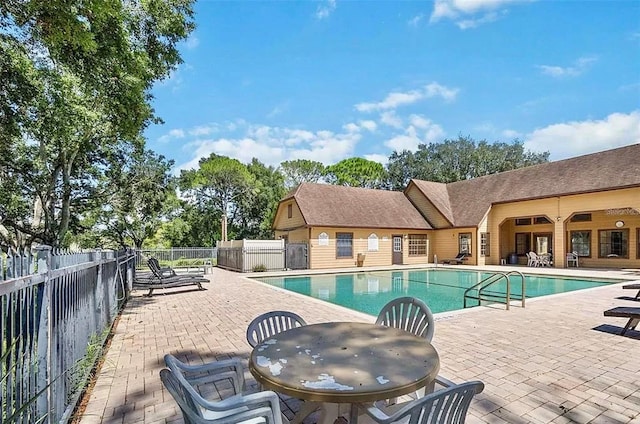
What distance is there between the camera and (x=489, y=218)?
21234 millimetres

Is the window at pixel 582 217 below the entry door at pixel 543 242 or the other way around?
the other way around

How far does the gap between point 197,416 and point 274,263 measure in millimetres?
17582

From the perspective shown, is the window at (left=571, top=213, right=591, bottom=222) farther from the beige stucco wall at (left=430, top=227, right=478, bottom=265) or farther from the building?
the beige stucco wall at (left=430, top=227, right=478, bottom=265)

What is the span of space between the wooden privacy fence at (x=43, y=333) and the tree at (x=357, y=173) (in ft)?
127

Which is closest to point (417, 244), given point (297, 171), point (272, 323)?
point (272, 323)

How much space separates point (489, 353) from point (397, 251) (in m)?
18.2

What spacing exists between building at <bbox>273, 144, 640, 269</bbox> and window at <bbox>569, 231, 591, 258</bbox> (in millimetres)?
59

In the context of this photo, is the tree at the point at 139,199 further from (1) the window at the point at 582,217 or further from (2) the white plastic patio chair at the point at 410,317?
(1) the window at the point at 582,217

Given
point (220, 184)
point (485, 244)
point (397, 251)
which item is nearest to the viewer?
point (485, 244)

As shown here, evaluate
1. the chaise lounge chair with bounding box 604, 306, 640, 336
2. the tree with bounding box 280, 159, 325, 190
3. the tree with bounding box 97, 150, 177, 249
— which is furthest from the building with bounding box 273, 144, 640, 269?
the tree with bounding box 280, 159, 325, 190

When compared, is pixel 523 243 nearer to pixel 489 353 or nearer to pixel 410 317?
pixel 489 353

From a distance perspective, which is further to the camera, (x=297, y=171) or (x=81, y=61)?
(x=297, y=171)

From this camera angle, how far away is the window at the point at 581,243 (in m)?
19.8

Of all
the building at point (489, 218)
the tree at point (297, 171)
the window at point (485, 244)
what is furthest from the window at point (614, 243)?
the tree at point (297, 171)
